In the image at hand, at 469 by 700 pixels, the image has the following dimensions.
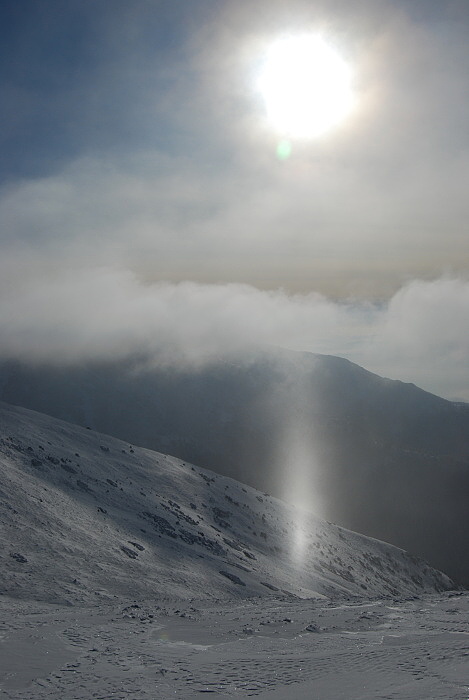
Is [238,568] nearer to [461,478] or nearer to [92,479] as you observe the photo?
[92,479]

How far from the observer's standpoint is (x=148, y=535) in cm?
3666

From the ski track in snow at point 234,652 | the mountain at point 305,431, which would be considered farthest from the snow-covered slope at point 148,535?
the mountain at point 305,431

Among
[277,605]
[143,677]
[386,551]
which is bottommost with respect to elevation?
[386,551]

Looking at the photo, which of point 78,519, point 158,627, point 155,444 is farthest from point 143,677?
point 155,444

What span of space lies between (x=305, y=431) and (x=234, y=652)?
13921 centimetres

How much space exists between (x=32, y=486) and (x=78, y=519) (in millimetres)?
4266

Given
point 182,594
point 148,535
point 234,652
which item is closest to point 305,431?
point 148,535

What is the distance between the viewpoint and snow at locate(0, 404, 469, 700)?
11.7m

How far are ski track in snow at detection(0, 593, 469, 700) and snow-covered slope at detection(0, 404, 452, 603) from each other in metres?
5.88

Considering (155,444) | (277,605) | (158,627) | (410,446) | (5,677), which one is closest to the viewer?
(5,677)

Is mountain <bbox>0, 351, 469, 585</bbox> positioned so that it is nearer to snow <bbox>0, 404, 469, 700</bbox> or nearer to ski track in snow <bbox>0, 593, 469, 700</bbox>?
snow <bbox>0, 404, 469, 700</bbox>

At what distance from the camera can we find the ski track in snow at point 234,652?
10898 millimetres

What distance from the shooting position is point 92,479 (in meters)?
43.0

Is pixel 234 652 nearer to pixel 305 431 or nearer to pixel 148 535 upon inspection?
pixel 148 535
